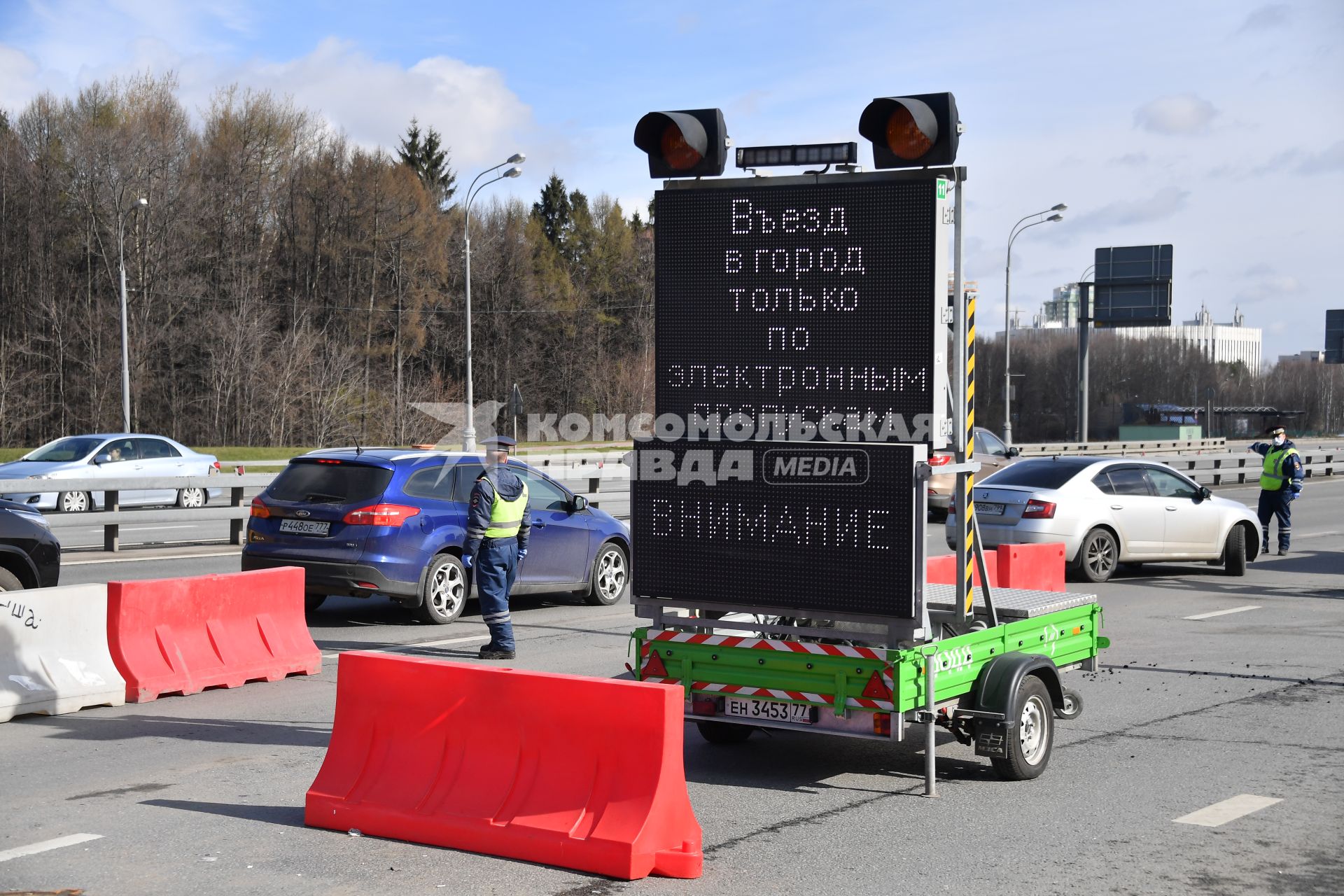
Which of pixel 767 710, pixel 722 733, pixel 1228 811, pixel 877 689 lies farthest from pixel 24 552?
pixel 1228 811

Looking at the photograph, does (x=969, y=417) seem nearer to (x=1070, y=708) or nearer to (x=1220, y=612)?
(x=1070, y=708)

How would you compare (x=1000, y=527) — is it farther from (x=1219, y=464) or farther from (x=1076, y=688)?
(x=1219, y=464)

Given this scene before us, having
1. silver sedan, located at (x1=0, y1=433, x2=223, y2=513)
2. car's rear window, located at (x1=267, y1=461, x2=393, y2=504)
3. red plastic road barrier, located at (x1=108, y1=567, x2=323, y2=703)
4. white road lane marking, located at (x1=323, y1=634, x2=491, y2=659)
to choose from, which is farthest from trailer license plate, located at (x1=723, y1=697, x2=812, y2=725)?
silver sedan, located at (x1=0, y1=433, x2=223, y2=513)

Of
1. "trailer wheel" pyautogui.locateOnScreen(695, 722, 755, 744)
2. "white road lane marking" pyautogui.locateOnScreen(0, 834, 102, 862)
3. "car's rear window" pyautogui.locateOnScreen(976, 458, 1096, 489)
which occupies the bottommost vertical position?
"trailer wheel" pyautogui.locateOnScreen(695, 722, 755, 744)

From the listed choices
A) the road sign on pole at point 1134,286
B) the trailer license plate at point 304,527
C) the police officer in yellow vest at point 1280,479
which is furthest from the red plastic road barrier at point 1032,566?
the road sign on pole at point 1134,286

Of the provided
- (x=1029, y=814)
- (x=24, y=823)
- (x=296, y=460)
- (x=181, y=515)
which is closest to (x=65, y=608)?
(x=24, y=823)

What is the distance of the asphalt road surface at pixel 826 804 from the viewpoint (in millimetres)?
5281

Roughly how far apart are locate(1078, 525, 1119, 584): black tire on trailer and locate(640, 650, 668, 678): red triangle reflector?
9973mm

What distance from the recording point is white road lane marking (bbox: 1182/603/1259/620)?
43.9 ft

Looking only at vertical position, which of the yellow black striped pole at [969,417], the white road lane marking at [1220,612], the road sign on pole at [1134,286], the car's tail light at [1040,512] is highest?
the road sign on pole at [1134,286]

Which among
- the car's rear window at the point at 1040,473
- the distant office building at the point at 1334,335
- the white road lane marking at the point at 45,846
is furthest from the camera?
the distant office building at the point at 1334,335

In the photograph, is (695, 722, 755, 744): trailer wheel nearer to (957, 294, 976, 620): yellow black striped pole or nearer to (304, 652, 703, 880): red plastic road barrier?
(957, 294, 976, 620): yellow black striped pole

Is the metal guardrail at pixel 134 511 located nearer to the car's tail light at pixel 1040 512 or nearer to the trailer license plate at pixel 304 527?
the trailer license plate at pixel 304 527

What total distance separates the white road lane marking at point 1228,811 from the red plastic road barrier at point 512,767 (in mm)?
2470
